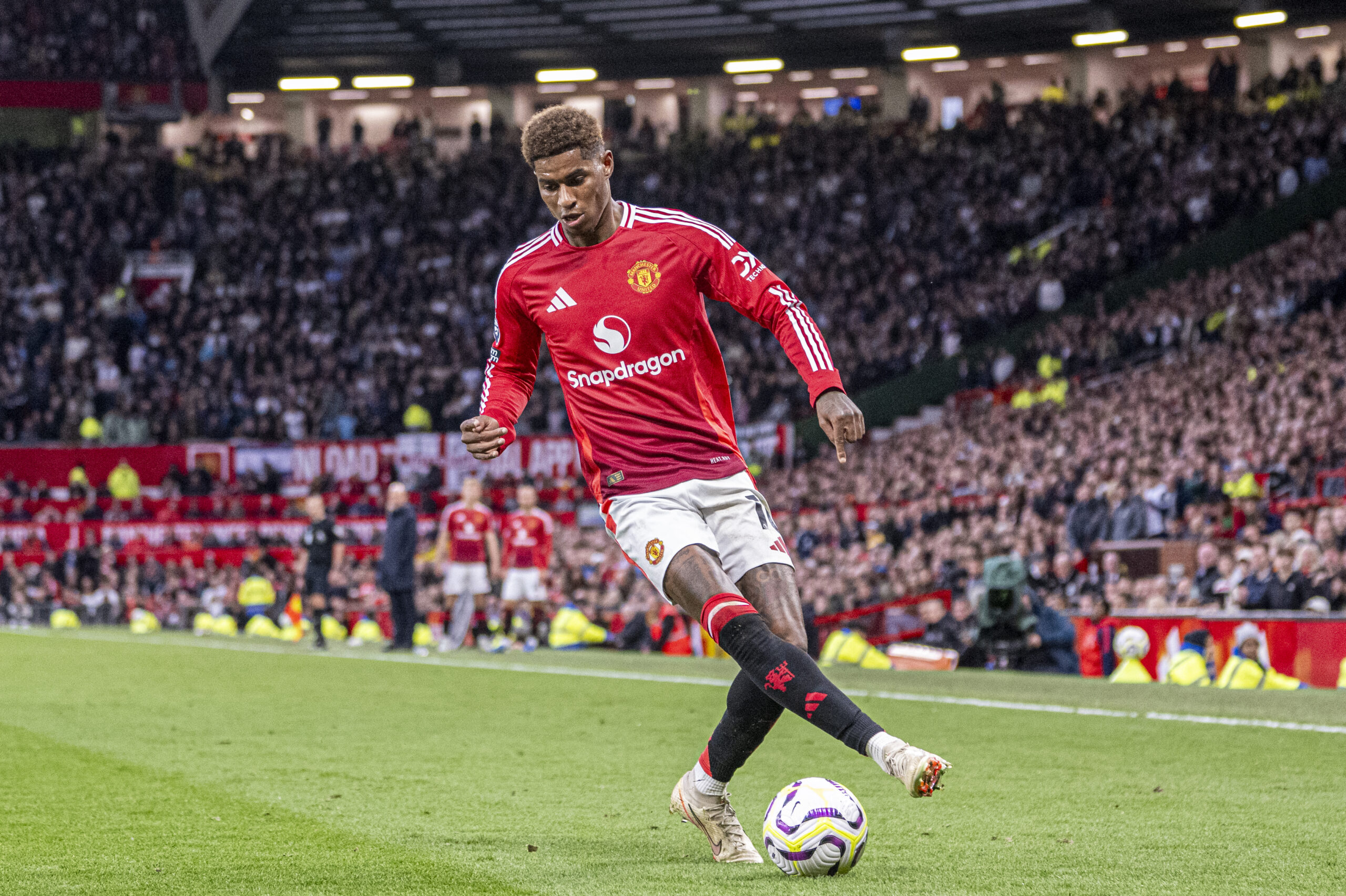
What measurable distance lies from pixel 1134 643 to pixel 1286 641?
1.41 m

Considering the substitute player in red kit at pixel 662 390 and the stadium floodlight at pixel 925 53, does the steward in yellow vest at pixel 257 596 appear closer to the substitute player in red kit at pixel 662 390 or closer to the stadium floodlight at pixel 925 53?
the substitute player in red kit at pixel 662 390

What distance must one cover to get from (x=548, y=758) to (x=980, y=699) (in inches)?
166

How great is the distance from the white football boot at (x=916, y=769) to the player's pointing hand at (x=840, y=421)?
84 centimetres

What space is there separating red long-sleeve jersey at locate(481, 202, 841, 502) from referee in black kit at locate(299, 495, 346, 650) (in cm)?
1336

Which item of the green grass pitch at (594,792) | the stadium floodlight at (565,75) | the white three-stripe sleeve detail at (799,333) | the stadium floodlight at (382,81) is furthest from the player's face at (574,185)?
the stadium floodlight at (382,81)

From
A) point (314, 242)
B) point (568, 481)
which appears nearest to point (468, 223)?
point (314, 242)

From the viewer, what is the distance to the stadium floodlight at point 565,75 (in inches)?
1623

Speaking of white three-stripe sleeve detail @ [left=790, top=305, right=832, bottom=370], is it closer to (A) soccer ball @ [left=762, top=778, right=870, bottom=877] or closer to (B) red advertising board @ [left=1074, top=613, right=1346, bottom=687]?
(A) soccer ball @ [left=762, top=778, right=870, bottom=877]

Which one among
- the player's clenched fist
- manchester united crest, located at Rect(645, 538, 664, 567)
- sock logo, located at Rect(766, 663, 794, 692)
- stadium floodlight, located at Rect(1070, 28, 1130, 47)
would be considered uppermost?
stadium floodlight, located at Rect(1070, 28, 1130, 47)

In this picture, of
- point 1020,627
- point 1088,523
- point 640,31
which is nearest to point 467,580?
point 1020,627

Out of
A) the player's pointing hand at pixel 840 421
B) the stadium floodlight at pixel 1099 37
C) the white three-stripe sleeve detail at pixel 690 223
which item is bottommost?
the player's pointing hand at pixel 840 421

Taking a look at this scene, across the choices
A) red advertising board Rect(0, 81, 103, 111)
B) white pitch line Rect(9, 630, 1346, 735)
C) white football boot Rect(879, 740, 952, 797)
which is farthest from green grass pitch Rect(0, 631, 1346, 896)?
red advertising board Rect(0, 81, 103, 111)

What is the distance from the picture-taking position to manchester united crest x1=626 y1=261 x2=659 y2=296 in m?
5.07

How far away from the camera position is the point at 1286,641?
12.5 metres
